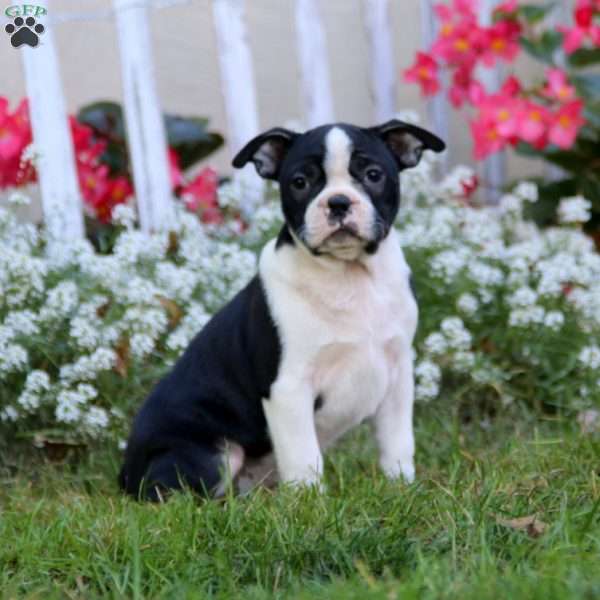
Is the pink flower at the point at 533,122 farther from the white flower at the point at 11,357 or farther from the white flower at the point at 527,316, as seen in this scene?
the white flower at the point at 11,357

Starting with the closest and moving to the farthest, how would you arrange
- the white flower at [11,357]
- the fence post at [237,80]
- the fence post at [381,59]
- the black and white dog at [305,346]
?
the black and white dog at [305,346] < the white flower at [11,357] < the fence post at [237,80] < the fence post at [381,59]

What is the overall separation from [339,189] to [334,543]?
119cm

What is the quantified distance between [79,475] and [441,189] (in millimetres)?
2412

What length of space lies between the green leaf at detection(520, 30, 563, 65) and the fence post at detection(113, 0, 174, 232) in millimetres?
2142

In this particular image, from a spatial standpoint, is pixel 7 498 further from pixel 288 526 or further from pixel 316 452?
pixel 288 526

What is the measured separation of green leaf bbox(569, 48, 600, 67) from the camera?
278 inches

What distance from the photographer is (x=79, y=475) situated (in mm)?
4668

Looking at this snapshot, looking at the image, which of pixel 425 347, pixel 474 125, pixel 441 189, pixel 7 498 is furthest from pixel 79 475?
pixel 474 125

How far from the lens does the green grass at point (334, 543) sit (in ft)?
9.31

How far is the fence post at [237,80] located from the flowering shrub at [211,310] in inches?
11.3

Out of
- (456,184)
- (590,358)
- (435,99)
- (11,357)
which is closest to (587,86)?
(435,99)

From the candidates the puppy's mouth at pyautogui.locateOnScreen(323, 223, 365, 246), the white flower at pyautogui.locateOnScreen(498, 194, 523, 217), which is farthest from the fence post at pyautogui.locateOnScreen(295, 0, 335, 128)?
the puppy's mouth at pyautogui.locateOnScreen(323, 223, 365, 246)

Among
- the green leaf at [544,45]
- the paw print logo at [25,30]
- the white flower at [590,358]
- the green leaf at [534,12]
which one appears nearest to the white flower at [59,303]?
the paw print logo at [25,30]
